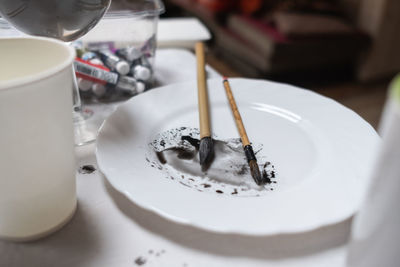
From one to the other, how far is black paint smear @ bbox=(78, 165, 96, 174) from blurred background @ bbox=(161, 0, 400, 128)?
119cm

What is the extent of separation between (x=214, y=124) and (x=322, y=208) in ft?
0.58

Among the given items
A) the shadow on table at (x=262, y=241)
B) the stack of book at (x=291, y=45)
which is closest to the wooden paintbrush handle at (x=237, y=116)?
the shadow on table at (x=262, y=241)

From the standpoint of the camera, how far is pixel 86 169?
39cm

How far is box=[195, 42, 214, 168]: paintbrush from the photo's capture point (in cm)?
38

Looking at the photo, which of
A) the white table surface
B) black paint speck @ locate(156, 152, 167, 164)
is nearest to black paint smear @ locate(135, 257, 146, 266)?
the white table surface

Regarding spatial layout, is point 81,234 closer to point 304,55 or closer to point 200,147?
point 200,147

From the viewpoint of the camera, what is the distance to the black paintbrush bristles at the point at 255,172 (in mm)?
350

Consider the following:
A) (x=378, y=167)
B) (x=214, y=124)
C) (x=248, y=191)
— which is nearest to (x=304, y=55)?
(x=214, y=124)

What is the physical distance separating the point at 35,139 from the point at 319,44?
1.45 m

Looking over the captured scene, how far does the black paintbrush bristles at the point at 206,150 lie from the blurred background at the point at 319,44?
3.74ft

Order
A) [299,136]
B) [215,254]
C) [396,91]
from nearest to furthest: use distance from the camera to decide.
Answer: [396,91] → [215,254] → [299,136]

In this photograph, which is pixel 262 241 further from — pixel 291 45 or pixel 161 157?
pixel 291 45

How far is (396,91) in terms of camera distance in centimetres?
19

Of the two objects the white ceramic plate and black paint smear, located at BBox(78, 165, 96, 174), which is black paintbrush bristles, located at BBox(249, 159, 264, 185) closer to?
the white ceramic plate
